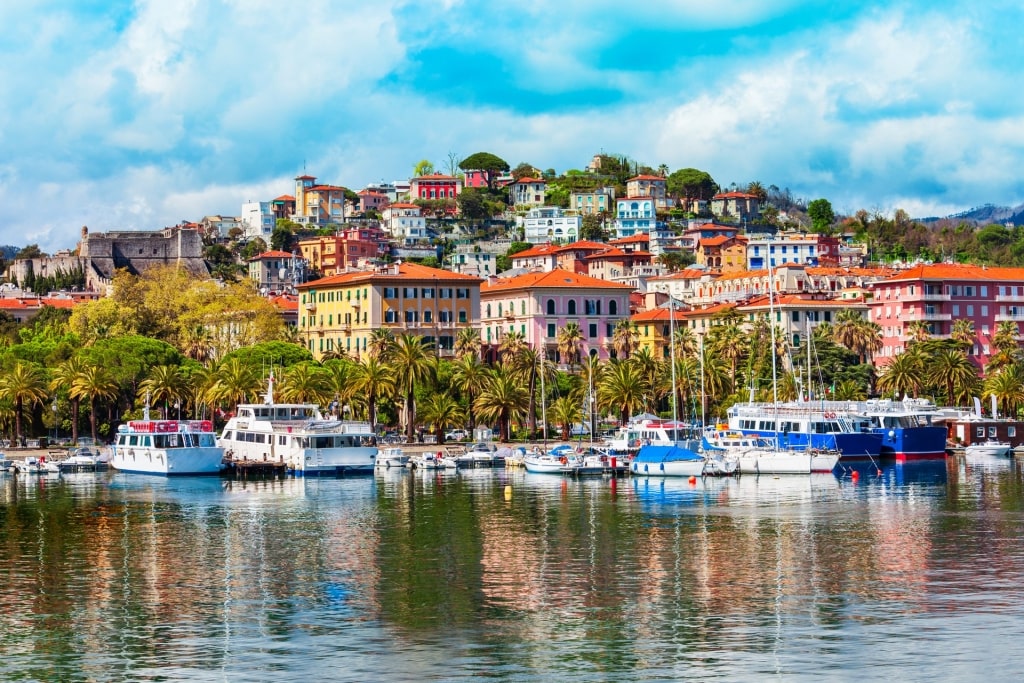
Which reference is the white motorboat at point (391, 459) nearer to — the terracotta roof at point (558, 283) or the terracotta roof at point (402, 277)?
the terracotta roof at point (402, 277)

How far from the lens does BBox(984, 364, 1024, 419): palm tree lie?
140 meters

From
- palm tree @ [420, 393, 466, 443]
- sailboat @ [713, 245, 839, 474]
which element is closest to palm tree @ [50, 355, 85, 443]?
palm tree @ [420, 393, 466, 443]

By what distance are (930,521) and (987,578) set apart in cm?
1944

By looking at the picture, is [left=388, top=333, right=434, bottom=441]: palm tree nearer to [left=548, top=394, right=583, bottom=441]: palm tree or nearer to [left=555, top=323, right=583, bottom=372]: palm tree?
[left=548, top=394, right=583, bottom=441]: palm tree

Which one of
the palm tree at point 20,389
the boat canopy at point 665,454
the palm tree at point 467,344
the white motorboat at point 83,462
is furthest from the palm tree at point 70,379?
the boat canopy at point 665,454

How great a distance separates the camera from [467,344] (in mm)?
153250

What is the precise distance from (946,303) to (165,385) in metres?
89.5

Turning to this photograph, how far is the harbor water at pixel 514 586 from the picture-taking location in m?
43.5

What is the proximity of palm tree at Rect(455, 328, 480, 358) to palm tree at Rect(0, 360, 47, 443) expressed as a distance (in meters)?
39.8

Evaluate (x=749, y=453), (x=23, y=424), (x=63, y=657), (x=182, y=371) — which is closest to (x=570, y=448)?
(x=749, y=453)

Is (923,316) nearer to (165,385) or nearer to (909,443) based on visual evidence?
(909,443)

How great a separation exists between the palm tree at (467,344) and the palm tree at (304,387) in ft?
72.7

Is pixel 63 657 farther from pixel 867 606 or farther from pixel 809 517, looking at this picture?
pixel 809 517

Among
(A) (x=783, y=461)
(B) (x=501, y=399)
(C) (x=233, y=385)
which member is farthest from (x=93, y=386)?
(A) (x=783, y=461)
